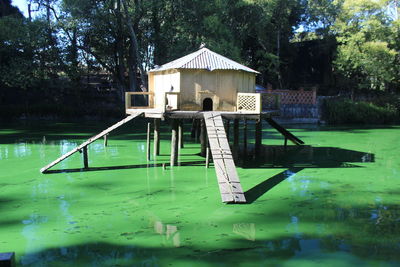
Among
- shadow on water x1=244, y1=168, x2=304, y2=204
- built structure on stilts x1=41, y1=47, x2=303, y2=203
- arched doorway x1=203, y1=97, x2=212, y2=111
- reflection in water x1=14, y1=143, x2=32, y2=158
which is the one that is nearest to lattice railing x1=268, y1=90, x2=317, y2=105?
built structure on stilts x1=41, y1=47, x2=303, y2=203

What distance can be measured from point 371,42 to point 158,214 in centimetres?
2701

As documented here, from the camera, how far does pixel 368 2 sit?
102 feet

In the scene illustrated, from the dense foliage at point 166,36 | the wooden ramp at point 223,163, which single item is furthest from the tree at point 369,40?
the wooden ramp at point 223,163

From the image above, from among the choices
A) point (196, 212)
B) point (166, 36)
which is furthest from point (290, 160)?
point (166, 36)

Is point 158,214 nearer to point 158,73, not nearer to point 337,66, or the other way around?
point 158,73

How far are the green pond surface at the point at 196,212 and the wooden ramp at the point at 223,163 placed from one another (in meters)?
0.34

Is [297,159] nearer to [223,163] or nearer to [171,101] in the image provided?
[171,101]

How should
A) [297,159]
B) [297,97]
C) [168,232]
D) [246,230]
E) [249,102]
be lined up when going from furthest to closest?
1. [297,97]
2. [297,159]
3. [249,102]
4. [246,230]
5. [168,232]

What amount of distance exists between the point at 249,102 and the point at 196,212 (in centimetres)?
651

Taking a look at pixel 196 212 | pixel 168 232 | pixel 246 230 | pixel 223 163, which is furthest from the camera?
pixel 223 163

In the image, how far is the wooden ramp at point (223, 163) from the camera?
10.3 metres

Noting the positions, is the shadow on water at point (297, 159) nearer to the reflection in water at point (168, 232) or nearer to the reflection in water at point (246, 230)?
the reflection in water at point (246, 230)

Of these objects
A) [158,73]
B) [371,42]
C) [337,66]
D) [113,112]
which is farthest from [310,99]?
[158,73]

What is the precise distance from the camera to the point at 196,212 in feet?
31.5
